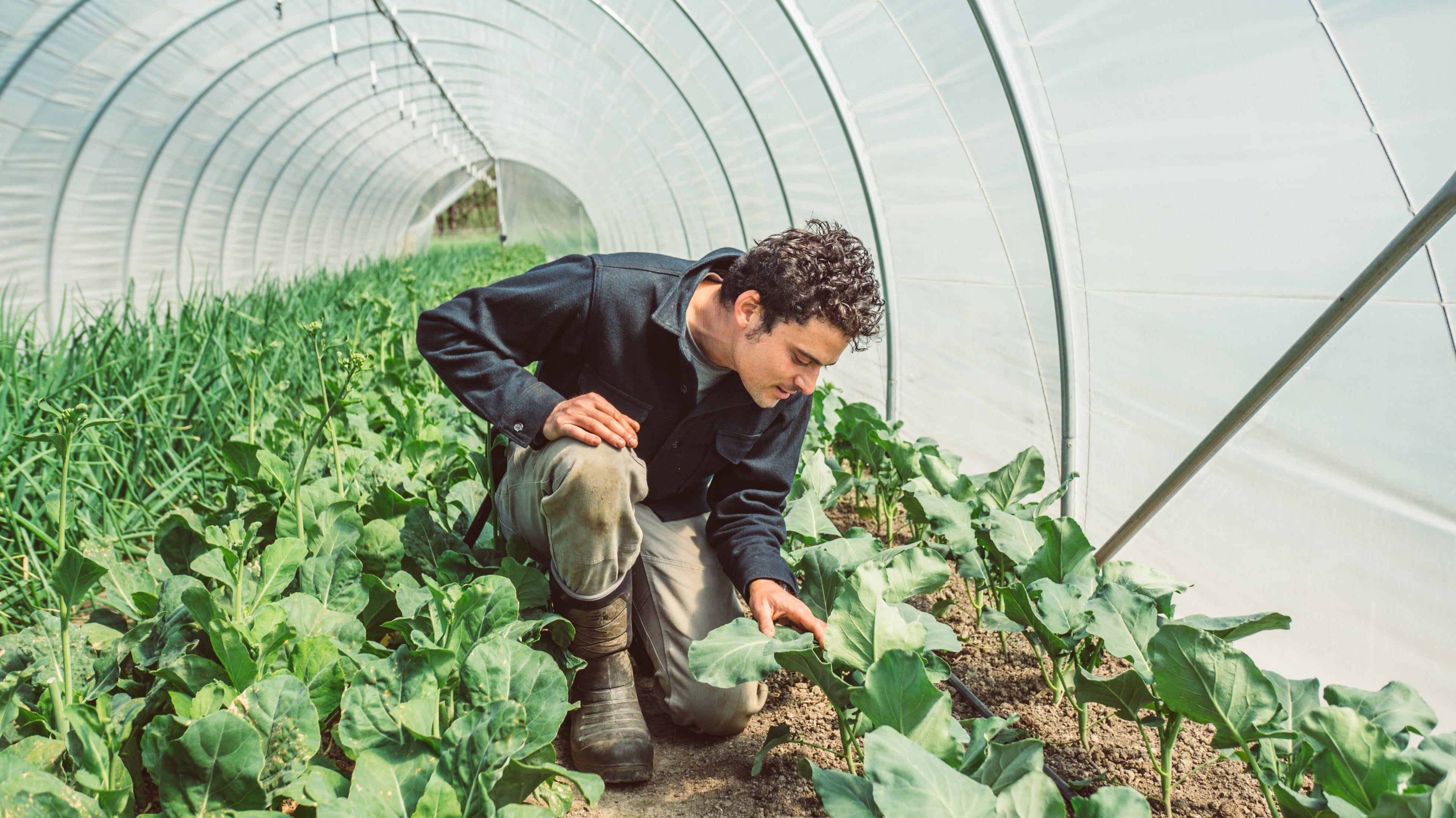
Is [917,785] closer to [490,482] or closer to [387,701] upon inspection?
[387,701]

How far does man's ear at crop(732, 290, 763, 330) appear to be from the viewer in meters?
1.61

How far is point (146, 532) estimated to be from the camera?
2146mm

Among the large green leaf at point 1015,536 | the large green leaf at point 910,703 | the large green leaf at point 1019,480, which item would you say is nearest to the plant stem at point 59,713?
the large green leaf at point 910,703

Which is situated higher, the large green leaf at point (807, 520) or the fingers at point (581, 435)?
the fingers at point (581, 435)

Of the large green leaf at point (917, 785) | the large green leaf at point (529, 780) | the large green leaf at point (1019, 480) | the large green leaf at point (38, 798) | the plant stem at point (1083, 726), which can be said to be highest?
the large green leaf at point (1019, 480)

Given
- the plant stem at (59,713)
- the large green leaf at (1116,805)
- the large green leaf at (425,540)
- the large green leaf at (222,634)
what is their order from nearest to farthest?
1. the large green leaf at (1116,805)
2. the plant stem at (59,713)
3. the large green leaf at (222,634)
4. the large green leaf at (425,540)

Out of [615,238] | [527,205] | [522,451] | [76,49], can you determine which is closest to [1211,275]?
[522,451]

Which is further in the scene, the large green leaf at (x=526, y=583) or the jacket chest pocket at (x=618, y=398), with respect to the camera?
the jacket chest pocket at (x=618, y=398)

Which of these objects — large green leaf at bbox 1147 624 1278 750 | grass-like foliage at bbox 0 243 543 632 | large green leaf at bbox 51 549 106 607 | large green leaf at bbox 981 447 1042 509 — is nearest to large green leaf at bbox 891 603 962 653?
large green leaf at bbox 1147 624 1278 750

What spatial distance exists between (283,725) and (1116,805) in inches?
41.5

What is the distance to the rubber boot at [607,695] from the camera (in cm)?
153

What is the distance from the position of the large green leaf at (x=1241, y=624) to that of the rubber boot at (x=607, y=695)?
3.00ft

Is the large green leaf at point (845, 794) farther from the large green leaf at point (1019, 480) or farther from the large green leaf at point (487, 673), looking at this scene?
the large green leaf at point (1019, 480)

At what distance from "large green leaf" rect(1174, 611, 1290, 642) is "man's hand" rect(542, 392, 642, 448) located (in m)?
0.93
